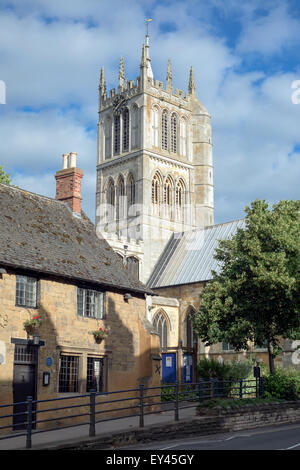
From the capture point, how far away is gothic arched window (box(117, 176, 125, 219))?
66.5 metres

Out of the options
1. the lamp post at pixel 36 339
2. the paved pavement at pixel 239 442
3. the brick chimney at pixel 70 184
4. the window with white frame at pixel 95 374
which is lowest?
the paved pavement at pixel 239 442

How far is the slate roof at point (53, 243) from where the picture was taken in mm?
23016

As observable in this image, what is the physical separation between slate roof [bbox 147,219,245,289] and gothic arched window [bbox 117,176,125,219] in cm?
901

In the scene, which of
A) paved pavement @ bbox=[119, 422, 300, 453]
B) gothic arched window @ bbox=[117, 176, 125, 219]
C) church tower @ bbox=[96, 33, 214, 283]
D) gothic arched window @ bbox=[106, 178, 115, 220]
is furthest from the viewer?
gothic arched window @ bbox=[106, 178, 115, 220]

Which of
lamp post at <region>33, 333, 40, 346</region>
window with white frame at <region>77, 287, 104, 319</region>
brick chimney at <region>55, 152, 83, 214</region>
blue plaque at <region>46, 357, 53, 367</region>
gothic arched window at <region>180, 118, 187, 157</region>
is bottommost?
blue plaque at <region>46, 357, 53, 367</region>

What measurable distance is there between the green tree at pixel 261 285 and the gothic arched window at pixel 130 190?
124 ft

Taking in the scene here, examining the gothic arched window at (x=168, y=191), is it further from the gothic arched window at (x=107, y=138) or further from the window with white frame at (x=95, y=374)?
the window with white frame at (x=95, y=374)

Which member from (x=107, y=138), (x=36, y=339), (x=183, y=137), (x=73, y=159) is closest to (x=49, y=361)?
(x=36, y=339)

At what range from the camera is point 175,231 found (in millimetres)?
64938

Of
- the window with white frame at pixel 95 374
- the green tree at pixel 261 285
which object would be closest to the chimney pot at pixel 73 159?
the green tree at pixel 261 285

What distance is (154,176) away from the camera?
6600 centimetres

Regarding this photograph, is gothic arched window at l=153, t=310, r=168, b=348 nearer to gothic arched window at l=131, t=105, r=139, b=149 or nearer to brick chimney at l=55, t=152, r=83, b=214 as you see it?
brick chimney at l=55, t=152, r=83, b=214

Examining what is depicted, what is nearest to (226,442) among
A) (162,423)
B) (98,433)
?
(162,423)

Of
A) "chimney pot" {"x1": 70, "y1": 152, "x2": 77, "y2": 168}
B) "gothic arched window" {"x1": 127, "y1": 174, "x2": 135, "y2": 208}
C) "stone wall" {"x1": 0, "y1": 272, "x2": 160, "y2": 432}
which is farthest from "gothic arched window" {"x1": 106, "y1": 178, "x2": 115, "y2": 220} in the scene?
"stone wall" {"x1": 0, "y1": 272, "x2": 160, "y2": 432}
